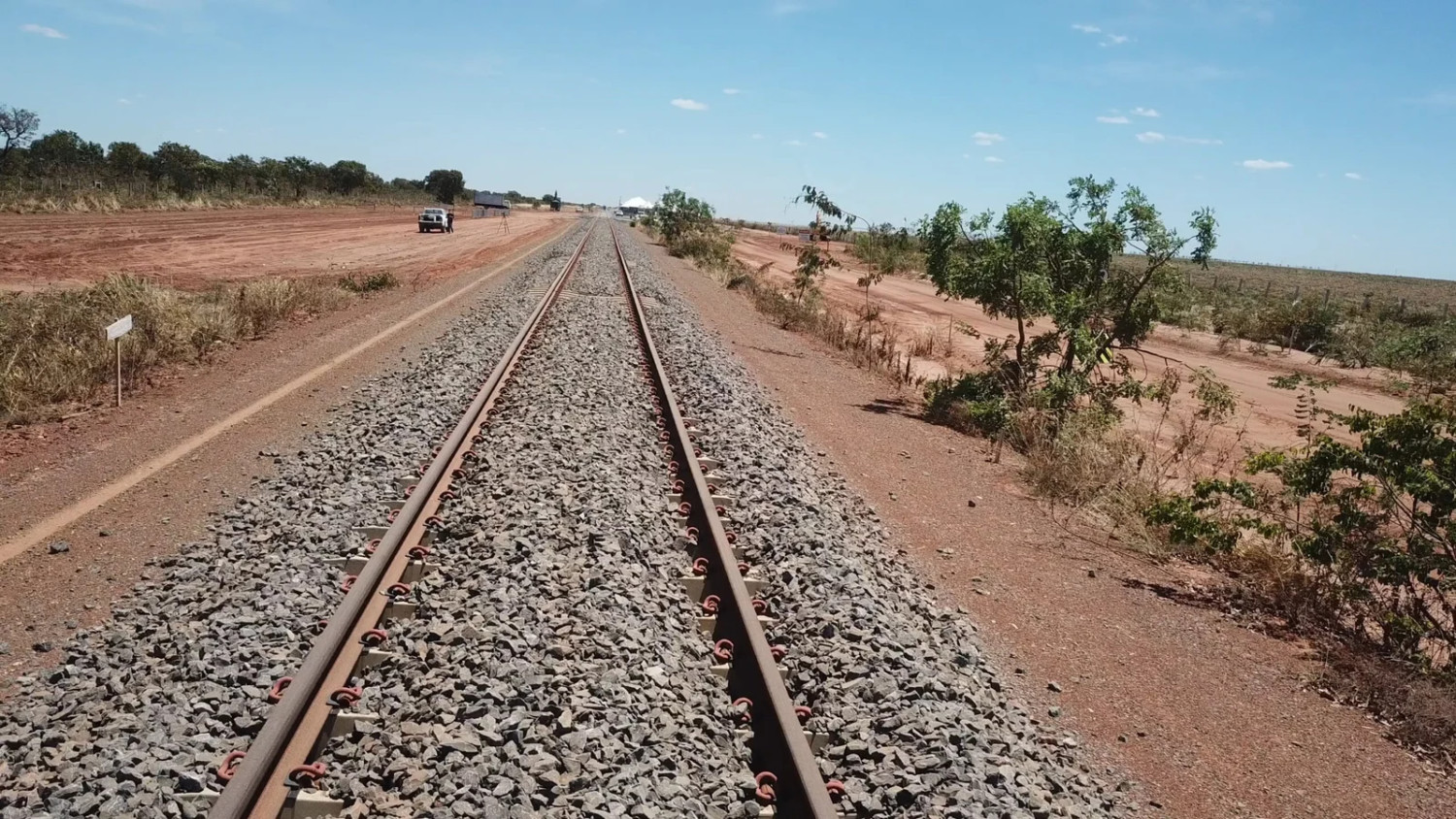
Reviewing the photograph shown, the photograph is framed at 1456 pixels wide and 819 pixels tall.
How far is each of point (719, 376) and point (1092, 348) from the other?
5012mm

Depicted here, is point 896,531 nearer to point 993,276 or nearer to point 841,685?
point 841,685

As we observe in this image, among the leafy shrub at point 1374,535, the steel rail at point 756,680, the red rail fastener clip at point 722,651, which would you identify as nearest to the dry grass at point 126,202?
the steel rail at point 756,680

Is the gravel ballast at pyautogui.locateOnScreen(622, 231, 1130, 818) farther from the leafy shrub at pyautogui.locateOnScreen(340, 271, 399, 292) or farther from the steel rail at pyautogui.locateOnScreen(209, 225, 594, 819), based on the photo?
the leafy shrub at pyautogui.locateOnScreen(340, 271, 399, 292)

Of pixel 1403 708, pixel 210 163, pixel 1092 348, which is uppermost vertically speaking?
pixel 210 163

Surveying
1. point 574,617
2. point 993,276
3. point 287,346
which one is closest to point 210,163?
point 287,346

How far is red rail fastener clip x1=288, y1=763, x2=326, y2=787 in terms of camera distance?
379 centimetres

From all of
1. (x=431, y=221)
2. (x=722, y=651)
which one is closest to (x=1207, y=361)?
(x=722, y=651)

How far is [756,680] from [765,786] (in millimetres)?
Answer: 845

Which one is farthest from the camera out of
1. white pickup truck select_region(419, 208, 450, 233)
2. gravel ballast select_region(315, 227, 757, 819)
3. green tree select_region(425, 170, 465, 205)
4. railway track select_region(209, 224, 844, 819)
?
green tree select_region(425, 170, 465, 205)

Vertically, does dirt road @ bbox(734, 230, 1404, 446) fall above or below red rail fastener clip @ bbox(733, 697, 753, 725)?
A: above

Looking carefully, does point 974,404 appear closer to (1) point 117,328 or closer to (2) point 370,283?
(1) point 117,328

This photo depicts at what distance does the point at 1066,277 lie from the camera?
1398cm

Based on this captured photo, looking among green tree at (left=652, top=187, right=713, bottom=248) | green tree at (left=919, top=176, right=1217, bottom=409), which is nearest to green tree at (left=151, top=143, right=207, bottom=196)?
green tree at (left=652, top=187, right=713, bottom=248)

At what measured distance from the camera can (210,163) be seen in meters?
85.9
